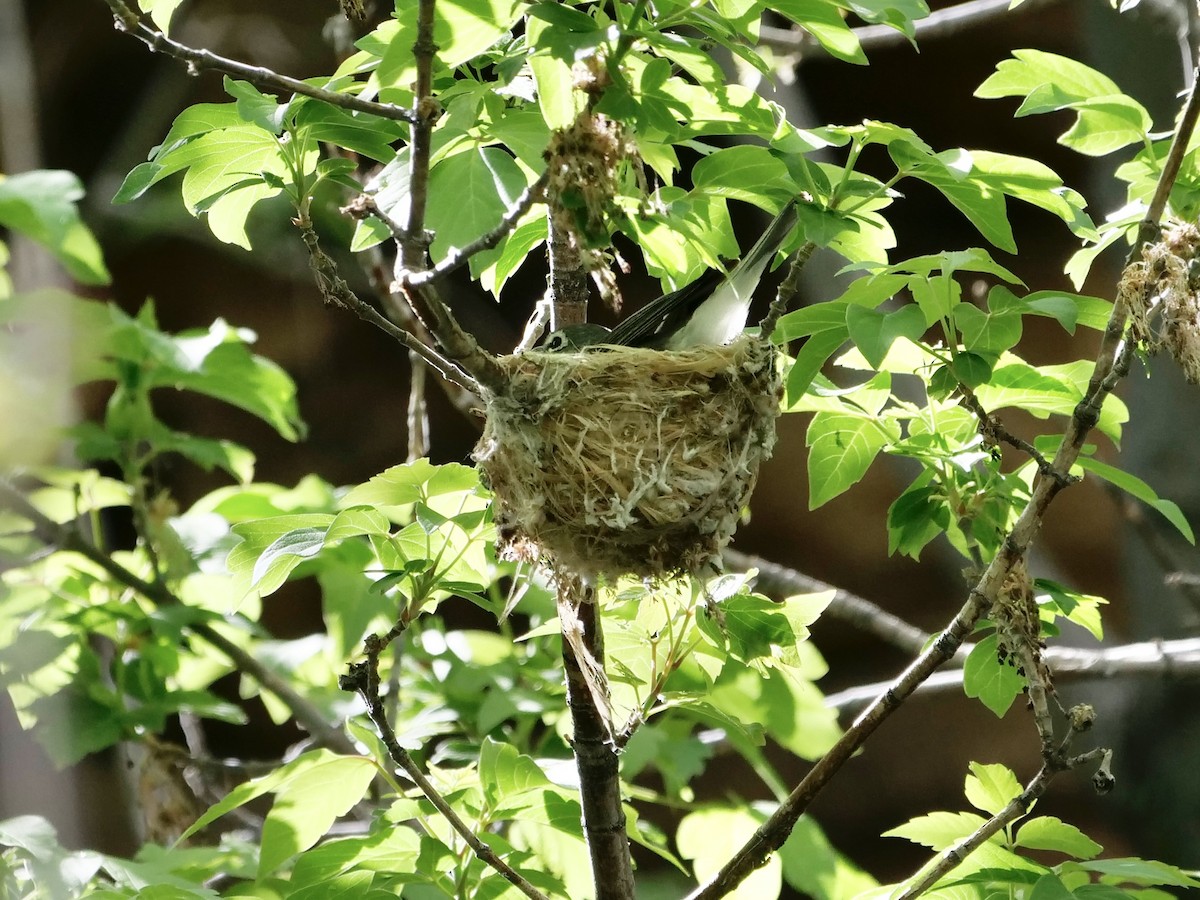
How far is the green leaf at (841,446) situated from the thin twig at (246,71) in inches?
37.3

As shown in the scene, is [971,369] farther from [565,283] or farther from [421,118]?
[421,118]

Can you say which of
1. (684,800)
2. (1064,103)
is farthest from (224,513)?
(1064,103)

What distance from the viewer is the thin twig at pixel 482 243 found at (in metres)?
1.51

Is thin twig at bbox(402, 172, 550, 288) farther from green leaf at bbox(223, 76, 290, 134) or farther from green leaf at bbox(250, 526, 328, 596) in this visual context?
green leaf at bbox(250, 526, 328, 596)

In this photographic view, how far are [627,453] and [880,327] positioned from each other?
67 centimetres

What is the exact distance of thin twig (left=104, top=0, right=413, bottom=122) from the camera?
1516mm

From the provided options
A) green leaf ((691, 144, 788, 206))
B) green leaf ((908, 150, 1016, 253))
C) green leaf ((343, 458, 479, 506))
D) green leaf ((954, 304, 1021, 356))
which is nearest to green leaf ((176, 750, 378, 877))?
green leaf ((343, 458, 479, 506))

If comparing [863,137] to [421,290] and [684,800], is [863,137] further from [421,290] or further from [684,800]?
[684,800]

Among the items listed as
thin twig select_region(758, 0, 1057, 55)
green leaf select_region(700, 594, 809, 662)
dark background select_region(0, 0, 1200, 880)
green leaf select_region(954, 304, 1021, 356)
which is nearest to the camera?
green leaf select_region(954, 304, 1021, 356)

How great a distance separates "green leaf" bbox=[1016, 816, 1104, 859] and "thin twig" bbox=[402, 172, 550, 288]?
1.25 metres

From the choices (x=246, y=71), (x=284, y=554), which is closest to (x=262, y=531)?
(x=284, y=554)

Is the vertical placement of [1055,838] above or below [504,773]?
below

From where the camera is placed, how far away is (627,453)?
219cm

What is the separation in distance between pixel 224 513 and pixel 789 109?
3607 millimetres
